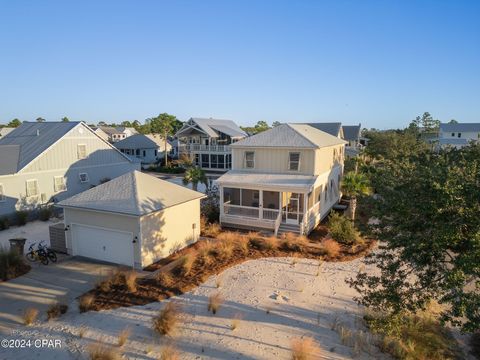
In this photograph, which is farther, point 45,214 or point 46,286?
point 45,214

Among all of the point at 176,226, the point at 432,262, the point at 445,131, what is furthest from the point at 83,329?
the point at 445,131

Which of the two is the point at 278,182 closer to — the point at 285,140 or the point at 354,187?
the point at 285,140

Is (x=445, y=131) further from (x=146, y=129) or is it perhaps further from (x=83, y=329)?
(x=83, y=329)

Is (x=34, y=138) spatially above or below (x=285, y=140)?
above

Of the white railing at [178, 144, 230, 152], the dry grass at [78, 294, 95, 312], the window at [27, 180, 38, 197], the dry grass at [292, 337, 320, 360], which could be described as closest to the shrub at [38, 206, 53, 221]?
the window at [27, 180, 38, 197]

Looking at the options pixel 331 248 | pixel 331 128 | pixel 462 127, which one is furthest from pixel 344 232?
pixel 462 127

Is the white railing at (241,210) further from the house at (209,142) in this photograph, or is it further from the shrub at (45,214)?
the house at (209,142)

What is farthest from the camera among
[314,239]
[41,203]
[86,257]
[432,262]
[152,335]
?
[41,203]
